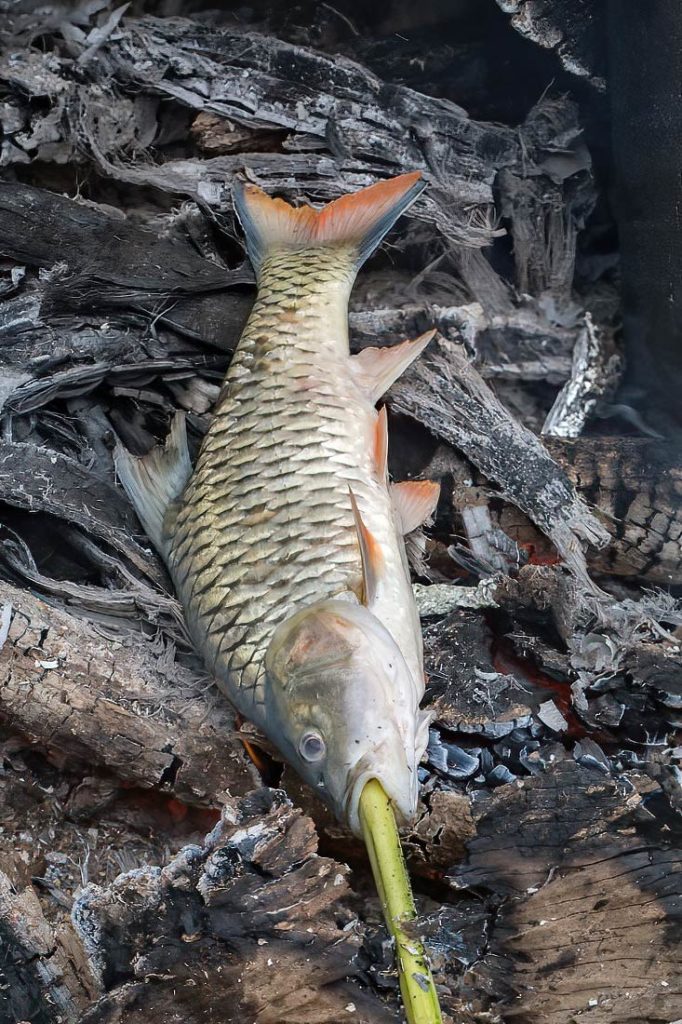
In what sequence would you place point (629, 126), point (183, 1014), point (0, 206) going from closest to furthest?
point (183, 1014) → point (0, 206) → point (629, 126)

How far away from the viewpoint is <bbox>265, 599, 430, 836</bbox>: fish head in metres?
1.49

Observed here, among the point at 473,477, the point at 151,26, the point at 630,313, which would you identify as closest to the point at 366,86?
the point at 151,26

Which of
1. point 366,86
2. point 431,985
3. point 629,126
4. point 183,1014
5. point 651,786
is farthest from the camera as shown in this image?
point 366,86

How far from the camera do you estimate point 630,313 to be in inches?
99.3

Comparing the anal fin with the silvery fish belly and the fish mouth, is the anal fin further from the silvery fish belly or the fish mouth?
the fish mouth

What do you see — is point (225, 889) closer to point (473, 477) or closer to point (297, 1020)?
point (297, 1020)

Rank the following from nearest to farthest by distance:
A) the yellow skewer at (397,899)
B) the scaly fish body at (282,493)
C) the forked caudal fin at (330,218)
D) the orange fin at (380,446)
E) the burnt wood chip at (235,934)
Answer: the yellow skewer at (397,899) < the burnt wood chip at (235,934) < the scaly fish body at (282,493) < the orange fin at (380,446) < the forked caudal fin at (330,218)

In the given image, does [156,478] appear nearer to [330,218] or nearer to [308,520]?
[308,520]

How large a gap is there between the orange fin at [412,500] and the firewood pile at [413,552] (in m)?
0.20

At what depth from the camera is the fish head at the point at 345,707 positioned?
4.89 ft

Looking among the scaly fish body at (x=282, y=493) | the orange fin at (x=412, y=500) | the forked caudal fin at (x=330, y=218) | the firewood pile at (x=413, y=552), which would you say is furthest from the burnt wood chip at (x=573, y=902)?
the forked caudal fin at (x=330, y=218)

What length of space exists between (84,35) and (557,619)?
209 cm

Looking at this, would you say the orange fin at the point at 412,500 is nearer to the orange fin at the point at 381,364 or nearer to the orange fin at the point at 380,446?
the orange fin at the point at 380,446

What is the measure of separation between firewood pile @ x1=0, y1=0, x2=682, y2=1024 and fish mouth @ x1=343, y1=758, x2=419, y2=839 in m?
0.15
